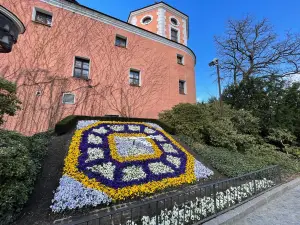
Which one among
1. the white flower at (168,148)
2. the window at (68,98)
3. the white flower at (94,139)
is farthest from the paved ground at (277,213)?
the window at (68,98)

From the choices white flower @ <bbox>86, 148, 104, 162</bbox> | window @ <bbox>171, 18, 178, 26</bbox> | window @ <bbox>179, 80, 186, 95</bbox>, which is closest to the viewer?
white flower @ <bbox>86, 148, 104, 162</bbox>

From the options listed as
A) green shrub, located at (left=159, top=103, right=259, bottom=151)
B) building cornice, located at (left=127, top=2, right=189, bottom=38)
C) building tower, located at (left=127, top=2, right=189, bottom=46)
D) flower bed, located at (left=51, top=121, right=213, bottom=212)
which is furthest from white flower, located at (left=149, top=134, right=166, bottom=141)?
building cornice, located at (left=127, top=2, right=189, bottom=38)

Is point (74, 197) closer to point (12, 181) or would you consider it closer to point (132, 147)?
point (12, 181)

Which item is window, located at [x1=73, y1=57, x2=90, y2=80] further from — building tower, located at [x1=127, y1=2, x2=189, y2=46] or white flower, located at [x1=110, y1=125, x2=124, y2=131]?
building tower, located at [x1=127, y1=2, x2=189, y2=46]

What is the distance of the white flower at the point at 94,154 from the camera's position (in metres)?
5.10

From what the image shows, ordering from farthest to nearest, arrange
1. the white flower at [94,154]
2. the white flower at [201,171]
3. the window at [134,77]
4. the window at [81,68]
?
the window at [134,77], the window at [81,68], the white flower at [201,171], the white flower at [94,154]

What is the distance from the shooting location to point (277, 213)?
377cm

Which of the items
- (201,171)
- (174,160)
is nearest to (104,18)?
(174,160)

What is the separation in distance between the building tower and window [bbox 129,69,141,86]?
239 inches

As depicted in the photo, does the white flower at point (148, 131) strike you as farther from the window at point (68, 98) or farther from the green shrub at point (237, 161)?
the window at point (68, 98)

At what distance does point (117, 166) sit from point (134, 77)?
29.6ft

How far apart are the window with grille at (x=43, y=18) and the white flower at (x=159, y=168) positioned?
34.1 feet

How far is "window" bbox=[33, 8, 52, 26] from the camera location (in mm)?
10062

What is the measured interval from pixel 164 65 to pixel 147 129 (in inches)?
303
